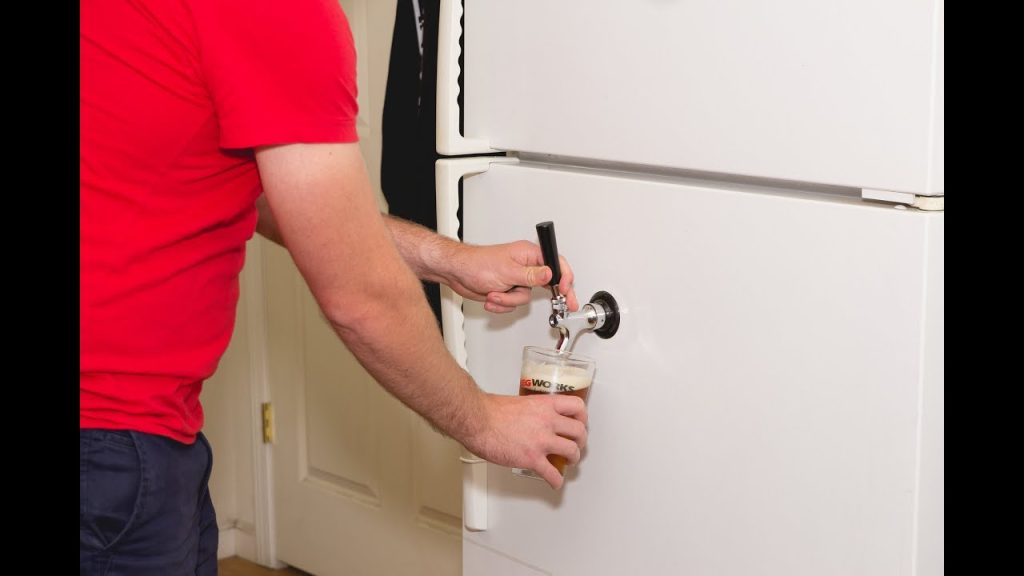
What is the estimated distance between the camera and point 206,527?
1.28m

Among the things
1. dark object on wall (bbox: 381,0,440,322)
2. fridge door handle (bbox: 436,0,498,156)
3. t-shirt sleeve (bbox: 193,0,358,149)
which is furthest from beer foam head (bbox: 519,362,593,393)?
dark object on wall (bbox: 381,0,440,322)

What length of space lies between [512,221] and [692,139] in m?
0.32

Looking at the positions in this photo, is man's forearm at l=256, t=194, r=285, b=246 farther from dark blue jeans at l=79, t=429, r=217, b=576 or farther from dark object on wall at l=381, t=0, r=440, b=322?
dark object on wall at l=381, t=0, r=440, b=322

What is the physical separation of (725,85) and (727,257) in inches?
6.6

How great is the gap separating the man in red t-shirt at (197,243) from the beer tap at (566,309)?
0.09 meters

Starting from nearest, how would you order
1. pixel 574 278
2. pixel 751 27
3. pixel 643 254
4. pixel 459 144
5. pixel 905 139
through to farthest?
pixel 905 139 < pixel 751 27 < pixel 643 254 < pixel 574 278 < pixel 459 144

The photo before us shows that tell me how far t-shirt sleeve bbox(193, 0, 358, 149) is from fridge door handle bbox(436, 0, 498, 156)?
17.9 inches

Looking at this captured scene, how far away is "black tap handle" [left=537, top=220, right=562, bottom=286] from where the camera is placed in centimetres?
125

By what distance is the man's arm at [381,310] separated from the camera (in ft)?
3.30

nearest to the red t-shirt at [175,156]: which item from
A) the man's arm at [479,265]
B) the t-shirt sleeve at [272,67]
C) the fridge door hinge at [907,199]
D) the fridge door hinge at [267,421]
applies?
the t-shirt sleeve at [272,67]

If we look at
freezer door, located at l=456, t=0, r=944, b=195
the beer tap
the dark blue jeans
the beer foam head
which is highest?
freezer door, located at l=456, t=0, r=944, b=195

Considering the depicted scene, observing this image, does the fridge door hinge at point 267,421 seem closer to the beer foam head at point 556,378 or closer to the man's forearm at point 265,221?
the man's forearm at point 265,221
